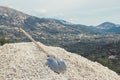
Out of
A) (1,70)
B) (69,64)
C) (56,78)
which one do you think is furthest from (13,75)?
(69,64)

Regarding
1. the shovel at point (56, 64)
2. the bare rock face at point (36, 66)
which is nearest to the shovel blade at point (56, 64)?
the shovel at point (56, 64)

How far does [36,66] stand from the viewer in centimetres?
2033

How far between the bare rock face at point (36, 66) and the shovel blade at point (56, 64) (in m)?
0.25

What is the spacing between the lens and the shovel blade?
20372mm

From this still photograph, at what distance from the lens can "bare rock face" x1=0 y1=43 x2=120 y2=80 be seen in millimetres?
19500

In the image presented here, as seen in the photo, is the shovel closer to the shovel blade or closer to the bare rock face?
the shovel blade

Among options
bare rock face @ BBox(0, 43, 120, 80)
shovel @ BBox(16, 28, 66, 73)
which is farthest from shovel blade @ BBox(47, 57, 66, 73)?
bare rock face @ BBox(0, 43, 120, 80)

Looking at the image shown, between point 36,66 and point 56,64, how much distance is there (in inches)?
48.1

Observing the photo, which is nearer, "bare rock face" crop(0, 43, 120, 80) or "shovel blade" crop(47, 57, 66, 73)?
"bare rock face" crop(0, 43, 120, 80)

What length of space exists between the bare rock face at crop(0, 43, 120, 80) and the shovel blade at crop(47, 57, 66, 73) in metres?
0.25

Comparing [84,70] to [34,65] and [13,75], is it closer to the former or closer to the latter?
[34,65]

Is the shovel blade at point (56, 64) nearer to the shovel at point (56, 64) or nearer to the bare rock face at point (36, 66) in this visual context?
the shovel at point (56, 64)

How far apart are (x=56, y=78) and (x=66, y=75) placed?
1.09 m

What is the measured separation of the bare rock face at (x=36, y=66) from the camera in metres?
19.5
